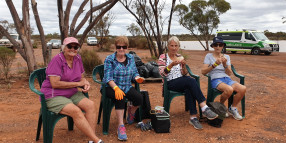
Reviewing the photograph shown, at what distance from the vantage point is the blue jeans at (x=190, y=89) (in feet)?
11.7

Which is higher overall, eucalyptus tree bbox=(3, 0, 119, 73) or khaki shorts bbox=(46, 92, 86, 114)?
eucalyptus tree bbox=(3, 0, 119, 73)

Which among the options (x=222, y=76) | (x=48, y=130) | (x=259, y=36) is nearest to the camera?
(x=48, y=130)

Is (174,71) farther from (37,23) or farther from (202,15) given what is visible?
(202,15)

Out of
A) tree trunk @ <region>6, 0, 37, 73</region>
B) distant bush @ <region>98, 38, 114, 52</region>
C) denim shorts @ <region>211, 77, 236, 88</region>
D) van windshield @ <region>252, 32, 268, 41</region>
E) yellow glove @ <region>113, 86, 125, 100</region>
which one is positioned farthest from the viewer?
distant bush @ <region>98, 38, 114, 52</region>

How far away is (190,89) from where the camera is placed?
360 cm

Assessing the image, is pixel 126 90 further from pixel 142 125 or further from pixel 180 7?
pixel 180 7

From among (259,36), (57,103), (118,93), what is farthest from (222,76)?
(259,36)

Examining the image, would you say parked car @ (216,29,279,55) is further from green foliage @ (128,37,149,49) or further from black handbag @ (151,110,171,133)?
black handbag @ (151,110,171,133)

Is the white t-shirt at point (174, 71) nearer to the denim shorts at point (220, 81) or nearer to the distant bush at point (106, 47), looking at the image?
the denim shorts at point (220, 81)

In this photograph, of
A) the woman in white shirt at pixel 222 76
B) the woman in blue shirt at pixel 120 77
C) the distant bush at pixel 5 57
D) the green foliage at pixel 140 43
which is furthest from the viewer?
the green foliage at pixel 140 43

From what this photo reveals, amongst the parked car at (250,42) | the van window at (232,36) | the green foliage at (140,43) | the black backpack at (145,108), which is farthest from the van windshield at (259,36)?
the black backpack at (145,108)

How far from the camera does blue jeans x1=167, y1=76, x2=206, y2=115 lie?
356 cm

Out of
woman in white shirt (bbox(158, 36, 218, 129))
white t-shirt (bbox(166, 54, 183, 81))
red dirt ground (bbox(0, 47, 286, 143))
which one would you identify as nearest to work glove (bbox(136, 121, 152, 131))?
red dirt ground (bbox(0, 47, 286, 143))

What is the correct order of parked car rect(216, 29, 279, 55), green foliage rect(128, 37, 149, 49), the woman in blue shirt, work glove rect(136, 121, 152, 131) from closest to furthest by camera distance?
1. the woman in blue shirt
2. work glove rect(136, 121, 152, 131)
3. parked car rect(216, 29, 279, 55)
4. green foliage rect(128, 37, 149, 49)
